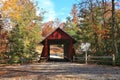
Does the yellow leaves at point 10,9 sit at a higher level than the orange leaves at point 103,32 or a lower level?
higher

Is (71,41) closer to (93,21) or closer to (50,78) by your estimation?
(93,21)

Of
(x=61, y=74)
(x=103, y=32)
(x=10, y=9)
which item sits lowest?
(x=61, y=74)

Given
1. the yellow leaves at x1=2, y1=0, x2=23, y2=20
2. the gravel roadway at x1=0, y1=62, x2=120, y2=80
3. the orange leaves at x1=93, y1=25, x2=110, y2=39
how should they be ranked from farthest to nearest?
1. the orange leaves at x1=93, y1=25, x2=110, y2=39
2. the yellow leaves at x1=2, y1=0, x2=23, y2=20
3. the gravel roadway at x1=0, y1=62, x2=120, y2=80

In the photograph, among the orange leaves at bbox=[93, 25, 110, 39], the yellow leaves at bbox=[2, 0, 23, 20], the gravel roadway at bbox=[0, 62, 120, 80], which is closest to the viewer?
the gravel roadway at bbox=[0, 62, 120, 80]

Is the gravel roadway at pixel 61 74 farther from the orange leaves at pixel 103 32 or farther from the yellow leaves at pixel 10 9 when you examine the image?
the orange leaves at pixel 103 32

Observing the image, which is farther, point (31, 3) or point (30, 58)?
point (31, 3)

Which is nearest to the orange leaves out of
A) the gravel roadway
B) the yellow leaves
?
the yellow leaves

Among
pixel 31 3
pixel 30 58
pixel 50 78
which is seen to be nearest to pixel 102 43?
pixel 30 58

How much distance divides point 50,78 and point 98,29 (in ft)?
85.1

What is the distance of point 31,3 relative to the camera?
179 feet

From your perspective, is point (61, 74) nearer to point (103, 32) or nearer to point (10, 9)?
point (10, 9)

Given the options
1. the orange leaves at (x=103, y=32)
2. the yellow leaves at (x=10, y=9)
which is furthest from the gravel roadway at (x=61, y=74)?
the orange leaves at (x=103, y=32)

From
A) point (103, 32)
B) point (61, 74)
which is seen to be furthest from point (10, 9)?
point (61, 74)

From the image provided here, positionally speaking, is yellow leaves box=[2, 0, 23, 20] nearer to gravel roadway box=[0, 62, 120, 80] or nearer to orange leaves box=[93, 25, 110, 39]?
gravel roadway box=[0, 62, 120, 80]
